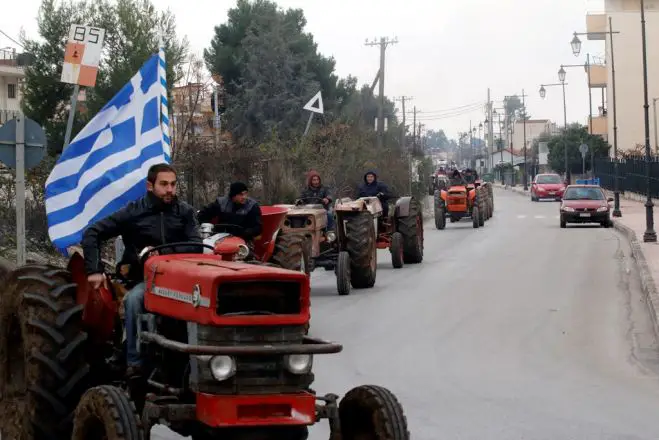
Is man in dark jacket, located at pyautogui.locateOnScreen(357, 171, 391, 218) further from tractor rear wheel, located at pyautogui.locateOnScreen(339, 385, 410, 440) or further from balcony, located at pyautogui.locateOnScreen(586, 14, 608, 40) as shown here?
balcony, located at pyautogui.locateOnScreen(586, 14, 608, 40)

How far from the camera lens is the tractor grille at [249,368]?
7059mm

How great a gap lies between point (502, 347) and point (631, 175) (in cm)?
5787

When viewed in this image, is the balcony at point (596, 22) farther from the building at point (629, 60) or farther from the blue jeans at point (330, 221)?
the blue jeans at point (330, 221)

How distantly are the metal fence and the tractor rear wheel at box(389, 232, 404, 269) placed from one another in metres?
34.7

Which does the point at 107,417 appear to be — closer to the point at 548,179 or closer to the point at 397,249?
the point at 397,249

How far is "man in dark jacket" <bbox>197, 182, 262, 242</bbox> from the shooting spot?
1384 cm

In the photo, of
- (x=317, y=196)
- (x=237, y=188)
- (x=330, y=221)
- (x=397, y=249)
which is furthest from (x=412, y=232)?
(x=237, y=188)

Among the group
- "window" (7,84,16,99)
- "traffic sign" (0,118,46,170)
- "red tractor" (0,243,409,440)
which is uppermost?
"window" (7,84,16,99)

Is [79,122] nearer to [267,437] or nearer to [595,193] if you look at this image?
[595,193]

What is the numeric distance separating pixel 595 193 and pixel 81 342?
38.2m

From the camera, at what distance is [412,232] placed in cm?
2733

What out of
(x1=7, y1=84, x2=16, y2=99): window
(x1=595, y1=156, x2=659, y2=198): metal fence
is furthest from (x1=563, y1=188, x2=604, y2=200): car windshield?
(x1=7, y1=84, x2=16, y2=99): window

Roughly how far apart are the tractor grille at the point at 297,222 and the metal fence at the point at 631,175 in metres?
41.2

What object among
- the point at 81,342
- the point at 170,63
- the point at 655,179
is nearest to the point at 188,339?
the point at 81,342
